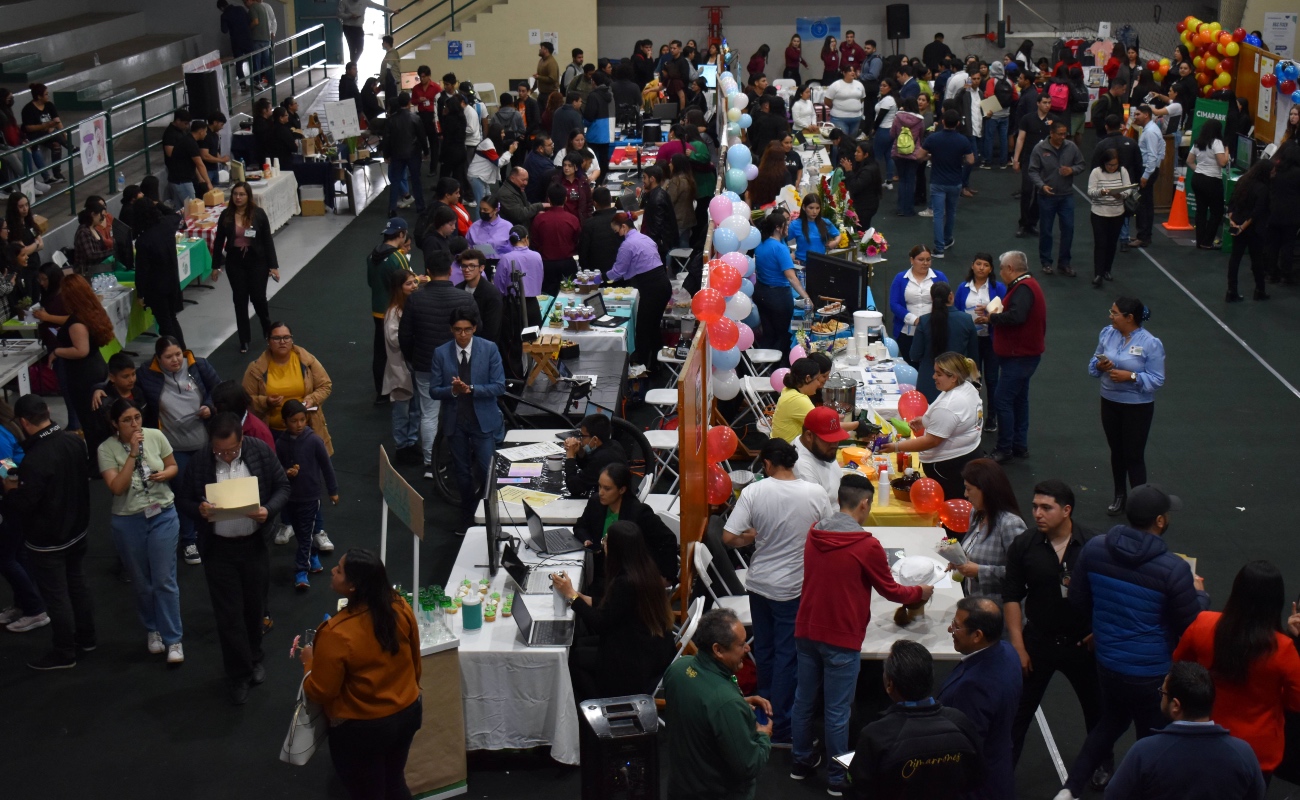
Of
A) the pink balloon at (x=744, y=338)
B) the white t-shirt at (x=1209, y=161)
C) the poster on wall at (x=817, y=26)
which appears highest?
the poster on wall at (x=817, y=26)

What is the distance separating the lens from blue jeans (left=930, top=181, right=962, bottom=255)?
45.4 ft

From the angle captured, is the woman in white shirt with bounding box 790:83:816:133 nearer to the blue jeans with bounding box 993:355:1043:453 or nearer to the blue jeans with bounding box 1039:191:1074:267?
the blue jeans with bounding box 1039:191:1074:267

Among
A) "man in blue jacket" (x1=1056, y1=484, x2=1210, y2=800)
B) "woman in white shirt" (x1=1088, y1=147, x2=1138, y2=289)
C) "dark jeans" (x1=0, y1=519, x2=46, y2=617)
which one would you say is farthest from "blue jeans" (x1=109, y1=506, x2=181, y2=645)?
"woman in white shirt" (x1=1088, y1=147, x2=1138, y2=289)

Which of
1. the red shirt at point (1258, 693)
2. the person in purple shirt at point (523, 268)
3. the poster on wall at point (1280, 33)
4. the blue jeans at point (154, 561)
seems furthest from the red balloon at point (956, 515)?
the poster on wall at point (1280, 33)

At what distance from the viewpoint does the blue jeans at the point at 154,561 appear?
638cm

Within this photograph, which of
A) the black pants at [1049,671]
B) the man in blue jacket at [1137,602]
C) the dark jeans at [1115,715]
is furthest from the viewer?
the black pants at [1049,671]

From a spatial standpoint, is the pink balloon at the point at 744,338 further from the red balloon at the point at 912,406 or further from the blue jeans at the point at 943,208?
the blue jeans at the point at 943,208

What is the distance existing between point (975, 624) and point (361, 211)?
13359mm

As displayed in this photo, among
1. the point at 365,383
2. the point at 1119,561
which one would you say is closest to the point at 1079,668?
the point at 1119,561

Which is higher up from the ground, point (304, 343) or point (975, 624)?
point (975, 624)

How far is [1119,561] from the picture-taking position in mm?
5016

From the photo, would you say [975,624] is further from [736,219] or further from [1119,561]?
[736,219]

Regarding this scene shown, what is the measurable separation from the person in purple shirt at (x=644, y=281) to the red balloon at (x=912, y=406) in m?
2.96

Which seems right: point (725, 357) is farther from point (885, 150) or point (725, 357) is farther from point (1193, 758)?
point (885, 150)
